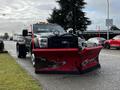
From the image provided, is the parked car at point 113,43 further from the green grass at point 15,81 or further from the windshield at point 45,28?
the green grass at point 15,81

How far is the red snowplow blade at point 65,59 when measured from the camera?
12.9 m

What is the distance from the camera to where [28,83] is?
10.6 meters

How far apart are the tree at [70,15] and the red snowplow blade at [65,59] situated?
57.7m

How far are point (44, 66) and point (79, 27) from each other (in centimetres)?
6059

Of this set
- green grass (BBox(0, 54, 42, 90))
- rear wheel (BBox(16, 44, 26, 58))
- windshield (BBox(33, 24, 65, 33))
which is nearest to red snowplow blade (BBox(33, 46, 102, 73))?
green grass (BBox(0, 54, 42, 90))

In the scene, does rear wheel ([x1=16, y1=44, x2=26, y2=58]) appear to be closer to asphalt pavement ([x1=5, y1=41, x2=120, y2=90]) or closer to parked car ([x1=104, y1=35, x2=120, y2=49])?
asphalt pavement ([x1=5, y1=41, x2=120, y2=90])

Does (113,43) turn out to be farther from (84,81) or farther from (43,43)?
(84,81)

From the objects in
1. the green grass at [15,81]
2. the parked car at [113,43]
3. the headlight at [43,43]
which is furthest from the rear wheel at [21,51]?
the parked car at [113,43]

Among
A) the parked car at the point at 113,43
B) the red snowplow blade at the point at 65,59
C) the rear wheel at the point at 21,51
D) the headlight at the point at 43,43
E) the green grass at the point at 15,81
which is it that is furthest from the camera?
the parked car at the point at 113,43

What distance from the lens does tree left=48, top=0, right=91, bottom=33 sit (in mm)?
71312

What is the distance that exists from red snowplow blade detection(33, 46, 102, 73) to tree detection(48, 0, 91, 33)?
5772 centimetres

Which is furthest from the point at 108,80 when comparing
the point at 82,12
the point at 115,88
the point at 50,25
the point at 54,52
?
the point at 82,12

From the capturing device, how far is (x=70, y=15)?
72.9 metres

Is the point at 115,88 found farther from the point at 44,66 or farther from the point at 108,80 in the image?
the point at 44,66
